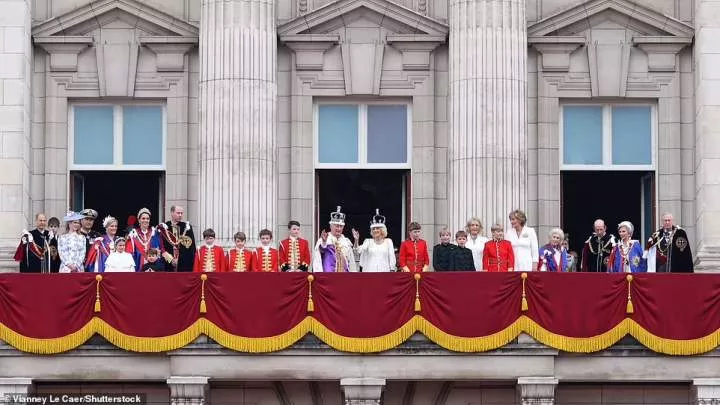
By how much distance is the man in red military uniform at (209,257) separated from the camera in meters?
63.8

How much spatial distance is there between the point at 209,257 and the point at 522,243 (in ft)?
24.2

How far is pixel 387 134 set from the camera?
70.8 meters

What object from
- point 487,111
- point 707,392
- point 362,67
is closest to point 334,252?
point 487,111

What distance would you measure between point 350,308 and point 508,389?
4160 mm

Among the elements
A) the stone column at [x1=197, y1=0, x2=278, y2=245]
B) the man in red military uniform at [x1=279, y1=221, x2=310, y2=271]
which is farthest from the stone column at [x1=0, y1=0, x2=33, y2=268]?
the man in red military uniform at [x1=279, y1=221, x2=310, y2=271]

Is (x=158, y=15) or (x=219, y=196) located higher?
(x=158, y=15)

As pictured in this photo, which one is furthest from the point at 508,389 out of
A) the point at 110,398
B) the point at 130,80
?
the point at 130,80

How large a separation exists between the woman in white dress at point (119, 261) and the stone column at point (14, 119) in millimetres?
5926

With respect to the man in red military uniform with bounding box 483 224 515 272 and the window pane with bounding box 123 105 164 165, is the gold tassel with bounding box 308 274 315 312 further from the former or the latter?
the window pane with bounding box 123 105 164 165

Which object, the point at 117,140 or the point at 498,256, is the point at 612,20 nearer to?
the point at 498,256

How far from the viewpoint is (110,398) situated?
62.7 m

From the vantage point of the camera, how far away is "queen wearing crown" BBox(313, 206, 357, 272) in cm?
6406

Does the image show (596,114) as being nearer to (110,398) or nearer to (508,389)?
(508,389)

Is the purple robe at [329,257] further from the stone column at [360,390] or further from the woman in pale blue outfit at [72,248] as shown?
the woman in pale blue outfit at [72,248]
